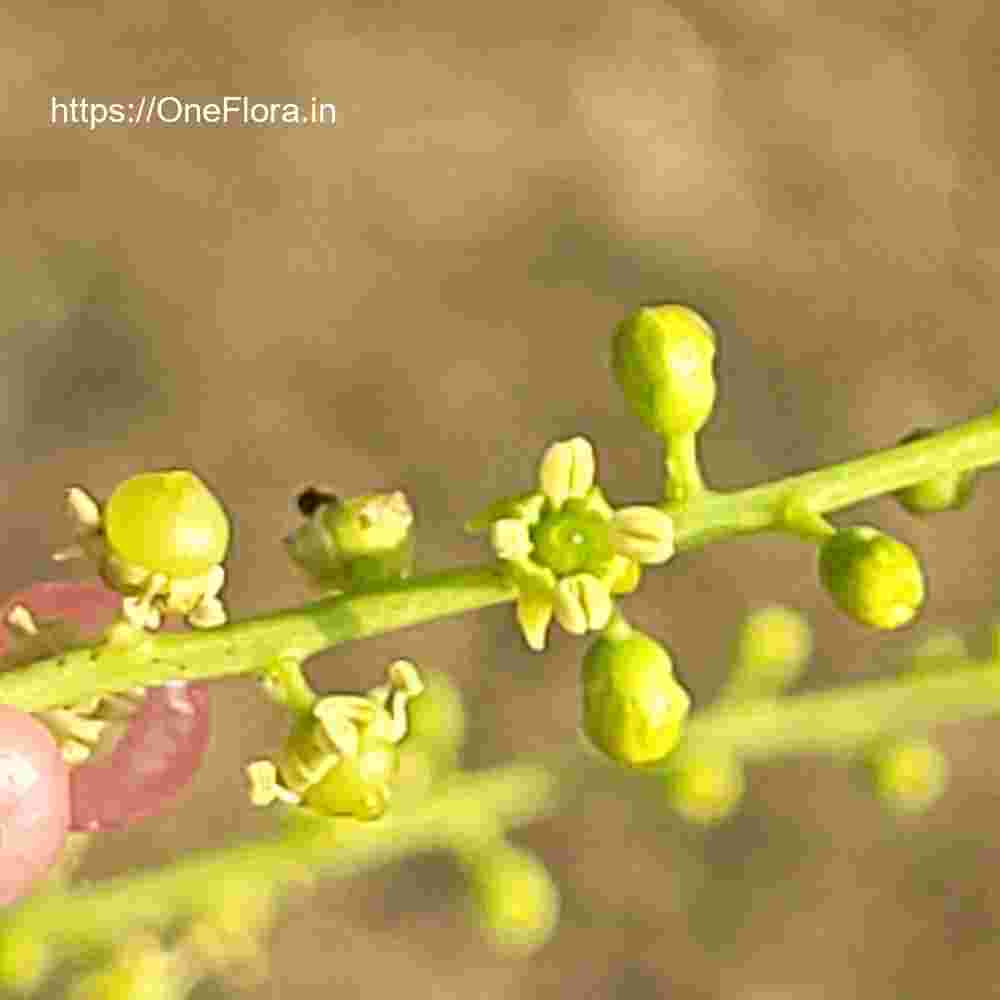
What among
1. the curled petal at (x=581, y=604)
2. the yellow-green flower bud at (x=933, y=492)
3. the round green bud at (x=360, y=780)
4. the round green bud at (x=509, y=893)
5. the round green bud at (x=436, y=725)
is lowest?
the round green bud at (x=509, y=893)

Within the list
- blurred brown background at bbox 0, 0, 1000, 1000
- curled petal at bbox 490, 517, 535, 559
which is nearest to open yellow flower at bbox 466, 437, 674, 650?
curled petal at bbox 490, 517, 535, 559

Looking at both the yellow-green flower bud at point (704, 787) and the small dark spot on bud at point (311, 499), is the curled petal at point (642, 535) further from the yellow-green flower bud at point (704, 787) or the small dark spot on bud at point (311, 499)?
the yellow-green flower bud at point (704, 787)

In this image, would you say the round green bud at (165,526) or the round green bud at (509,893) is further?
the round green bud at (509,893)

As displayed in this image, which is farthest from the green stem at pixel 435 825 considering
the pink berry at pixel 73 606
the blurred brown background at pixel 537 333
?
the blurred brown background at pixel 537 333

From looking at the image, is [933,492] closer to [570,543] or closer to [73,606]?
[570,543]

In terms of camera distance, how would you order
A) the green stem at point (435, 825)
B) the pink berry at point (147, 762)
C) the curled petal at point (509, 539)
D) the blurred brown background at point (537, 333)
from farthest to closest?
1. the blurred brown background at point (537, 333)
2. the green stem at point (435, 825)
3. the pink berry at point (147, 762)
4. the curled petal at point (509, 539)

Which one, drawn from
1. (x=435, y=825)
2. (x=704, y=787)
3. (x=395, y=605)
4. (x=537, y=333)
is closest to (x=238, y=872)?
(x=435, y=825)
